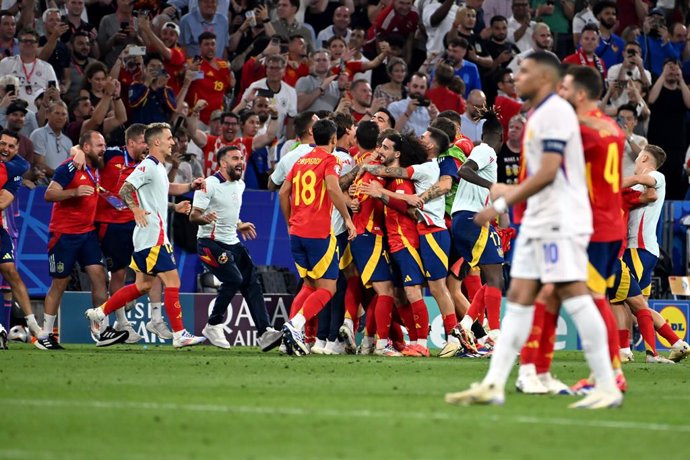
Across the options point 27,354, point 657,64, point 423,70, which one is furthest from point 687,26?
point 27,354

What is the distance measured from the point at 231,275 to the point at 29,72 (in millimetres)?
6220

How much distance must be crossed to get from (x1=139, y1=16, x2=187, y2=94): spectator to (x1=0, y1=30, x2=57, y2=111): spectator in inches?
69.9

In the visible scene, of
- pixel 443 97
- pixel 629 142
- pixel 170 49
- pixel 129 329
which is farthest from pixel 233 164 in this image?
pixel 629 142

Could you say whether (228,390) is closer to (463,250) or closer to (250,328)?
(463,250)

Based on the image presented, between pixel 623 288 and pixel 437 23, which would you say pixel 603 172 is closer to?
pixel 623 288

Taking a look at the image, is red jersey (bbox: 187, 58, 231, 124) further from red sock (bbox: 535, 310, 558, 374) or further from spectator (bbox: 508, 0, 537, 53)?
red sock (bbox: 535, 310, 558, 374)

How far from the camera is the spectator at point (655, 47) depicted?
25.8 metres

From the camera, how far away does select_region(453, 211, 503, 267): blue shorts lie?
618 inches

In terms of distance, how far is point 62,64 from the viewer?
21.5 m

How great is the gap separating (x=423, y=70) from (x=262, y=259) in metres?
5.94

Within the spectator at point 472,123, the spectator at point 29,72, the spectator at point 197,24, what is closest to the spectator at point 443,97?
the spectator at point 472,123

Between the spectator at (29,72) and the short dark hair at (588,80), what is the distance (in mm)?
12263

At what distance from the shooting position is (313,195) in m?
15.4

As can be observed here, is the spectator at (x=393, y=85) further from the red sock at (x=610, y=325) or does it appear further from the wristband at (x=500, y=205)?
the wristband at (x=500, y=205)
